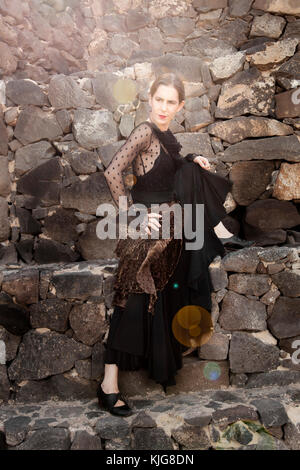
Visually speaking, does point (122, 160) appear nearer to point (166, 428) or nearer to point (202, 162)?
point (202, 162)

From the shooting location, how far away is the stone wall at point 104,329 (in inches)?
98.1

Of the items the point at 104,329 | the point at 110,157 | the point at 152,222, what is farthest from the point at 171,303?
the point at 110,157

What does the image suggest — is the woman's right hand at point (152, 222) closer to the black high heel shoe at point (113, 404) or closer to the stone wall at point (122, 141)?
the stone wall at point (122, 141)

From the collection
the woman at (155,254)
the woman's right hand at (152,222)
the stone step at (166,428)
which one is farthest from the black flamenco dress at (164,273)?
the stone step at (166,428)

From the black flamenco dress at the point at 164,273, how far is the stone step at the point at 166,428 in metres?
0.26

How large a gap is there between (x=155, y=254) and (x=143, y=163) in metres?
0.57

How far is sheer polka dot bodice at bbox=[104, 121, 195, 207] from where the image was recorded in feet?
6.93

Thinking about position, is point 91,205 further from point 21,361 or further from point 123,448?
point 123,448

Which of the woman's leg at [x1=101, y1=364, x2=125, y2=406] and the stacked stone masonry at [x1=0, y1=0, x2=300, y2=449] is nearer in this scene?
the woman's leg at [x1=101, y1=364, x2=125, y2=406]

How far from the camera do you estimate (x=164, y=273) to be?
7.27ft

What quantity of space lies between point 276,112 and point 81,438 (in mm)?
2839

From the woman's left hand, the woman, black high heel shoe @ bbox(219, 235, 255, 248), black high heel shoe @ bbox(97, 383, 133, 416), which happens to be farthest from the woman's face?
black high heel shoe @ bbox(97, 383, 133, 416)

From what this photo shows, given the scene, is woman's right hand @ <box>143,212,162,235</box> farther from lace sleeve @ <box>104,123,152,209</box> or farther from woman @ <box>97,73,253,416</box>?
lace sleeve @ <box>104,123,152,209</box>

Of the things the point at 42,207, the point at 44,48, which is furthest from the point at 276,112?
the point at 44,48
